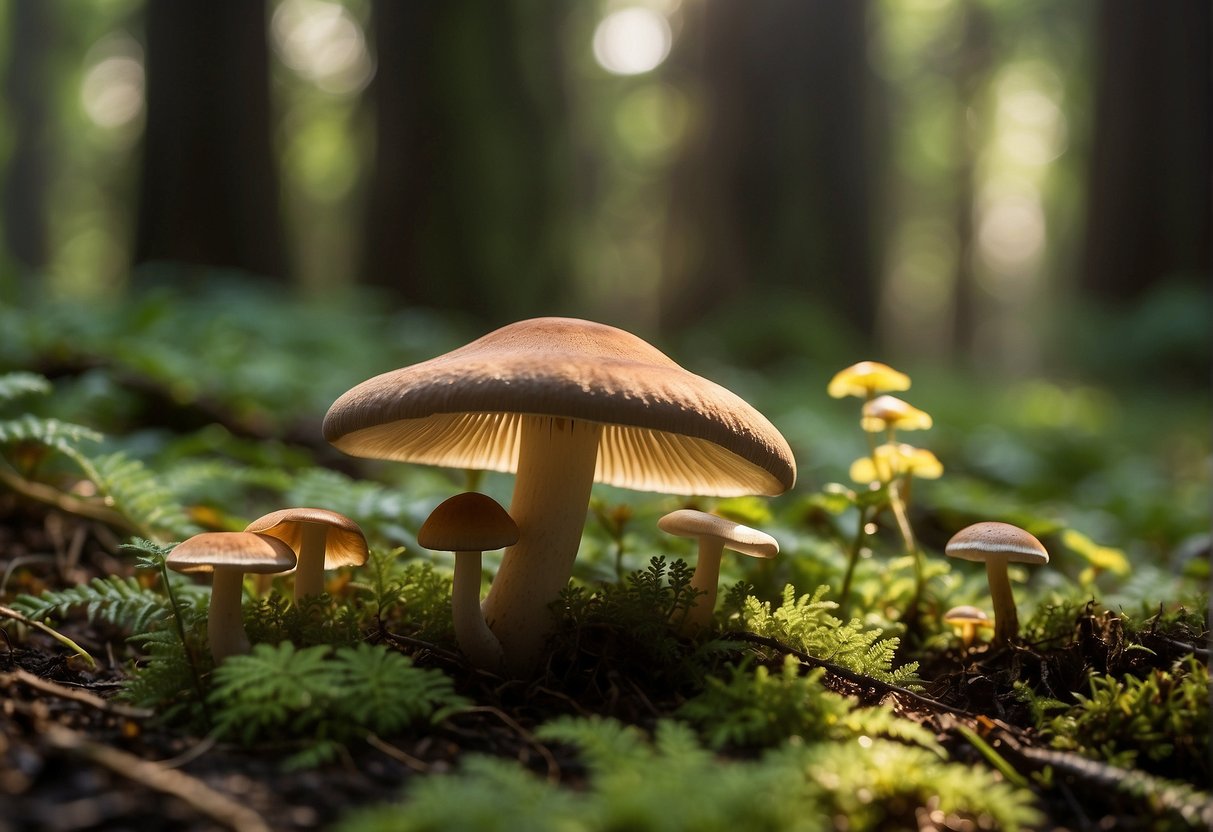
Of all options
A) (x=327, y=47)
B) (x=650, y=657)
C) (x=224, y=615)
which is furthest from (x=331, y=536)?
(x=327, y=47)

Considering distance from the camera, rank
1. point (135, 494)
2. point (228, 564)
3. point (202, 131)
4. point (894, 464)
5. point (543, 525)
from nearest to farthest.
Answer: point (228, 564)
point (543, 525)
point (894, 464)
point (135, 494)
point (202, 131)

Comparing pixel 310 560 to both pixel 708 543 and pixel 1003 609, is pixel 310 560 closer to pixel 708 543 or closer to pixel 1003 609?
pixel 708 543

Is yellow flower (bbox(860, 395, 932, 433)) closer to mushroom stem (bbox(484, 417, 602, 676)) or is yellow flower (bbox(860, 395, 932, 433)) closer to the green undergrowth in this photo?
the green undergrowth

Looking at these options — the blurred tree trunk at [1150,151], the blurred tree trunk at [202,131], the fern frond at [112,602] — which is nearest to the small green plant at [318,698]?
the fern frond at [112,602]

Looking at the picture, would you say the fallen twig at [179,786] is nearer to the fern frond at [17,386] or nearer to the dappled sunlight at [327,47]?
the fern frond at [17,386]

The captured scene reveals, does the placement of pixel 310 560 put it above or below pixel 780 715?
above

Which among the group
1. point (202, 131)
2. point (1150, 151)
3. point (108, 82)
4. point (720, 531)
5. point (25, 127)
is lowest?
point (720, 531)

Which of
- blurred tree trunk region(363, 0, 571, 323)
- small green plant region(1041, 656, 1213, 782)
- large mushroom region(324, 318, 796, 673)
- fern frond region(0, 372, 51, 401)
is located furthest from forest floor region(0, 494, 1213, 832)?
blurred tree trunk region(363, 0, 571, 323)
